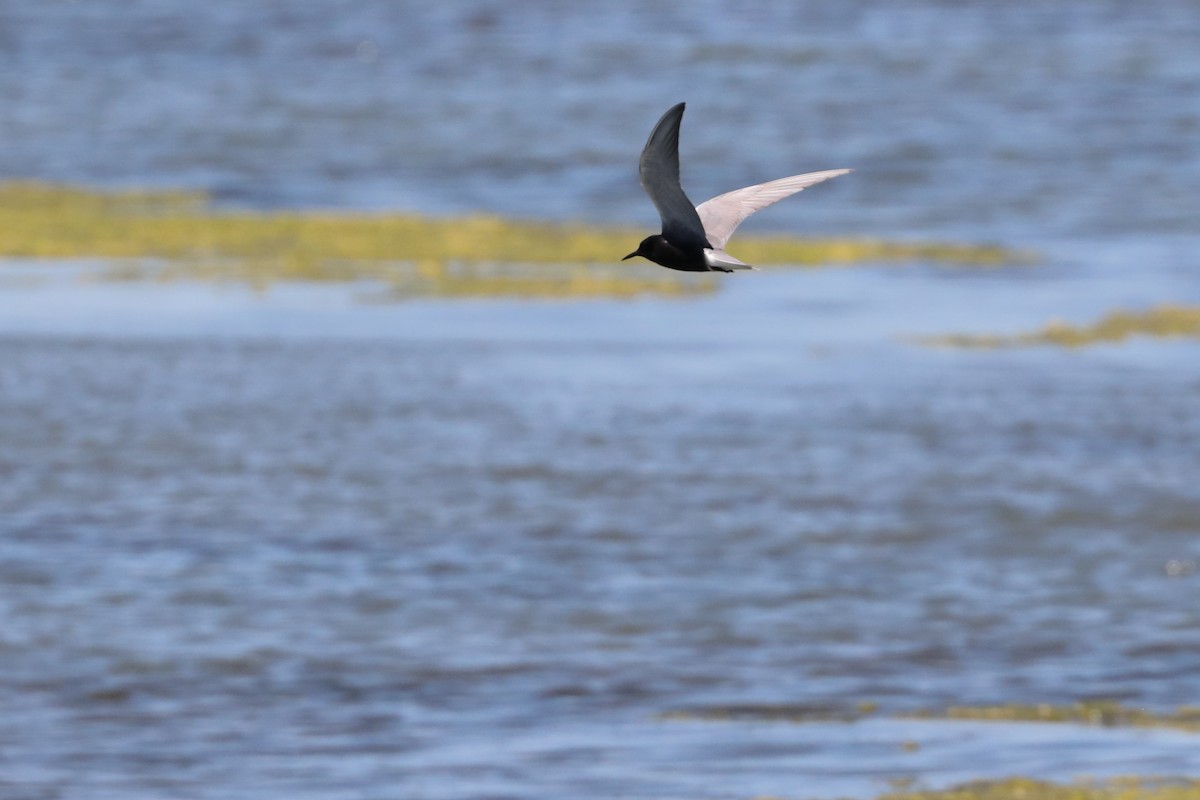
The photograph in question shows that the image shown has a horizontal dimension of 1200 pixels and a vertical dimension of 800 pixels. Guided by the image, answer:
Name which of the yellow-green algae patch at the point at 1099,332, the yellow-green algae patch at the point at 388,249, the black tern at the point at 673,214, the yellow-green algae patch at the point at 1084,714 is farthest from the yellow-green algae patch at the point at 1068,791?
the yellow-green algae patch at the point at 388,249

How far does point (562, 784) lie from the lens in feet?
35.6

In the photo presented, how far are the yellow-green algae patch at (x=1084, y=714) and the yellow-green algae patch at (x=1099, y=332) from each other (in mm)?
9296

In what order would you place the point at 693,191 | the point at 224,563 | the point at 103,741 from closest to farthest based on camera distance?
the point at 103,741 < the point at 224,563 < the point at 693,191

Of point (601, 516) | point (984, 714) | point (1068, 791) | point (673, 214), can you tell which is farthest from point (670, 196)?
point (601, 516)

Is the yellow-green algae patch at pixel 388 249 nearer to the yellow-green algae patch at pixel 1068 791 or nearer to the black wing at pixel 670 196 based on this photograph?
the yellow-green algae patch at pixel 1068 791

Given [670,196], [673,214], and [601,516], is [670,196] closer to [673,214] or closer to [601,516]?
[673,214]

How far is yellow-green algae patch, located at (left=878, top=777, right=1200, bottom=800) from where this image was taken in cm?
1042

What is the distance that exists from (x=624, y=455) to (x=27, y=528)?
14.6 feet

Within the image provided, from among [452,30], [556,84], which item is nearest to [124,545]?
[556,84]

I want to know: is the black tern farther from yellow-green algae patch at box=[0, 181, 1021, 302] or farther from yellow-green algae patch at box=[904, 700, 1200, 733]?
yellow-green algae patch at box=[0, 181, 1021, 302]

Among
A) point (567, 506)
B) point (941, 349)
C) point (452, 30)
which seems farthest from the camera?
point (452, 30)

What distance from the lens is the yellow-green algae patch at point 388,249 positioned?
24.7 meters

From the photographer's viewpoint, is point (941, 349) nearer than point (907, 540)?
No

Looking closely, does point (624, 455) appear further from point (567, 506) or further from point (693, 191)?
point (693, 191)
